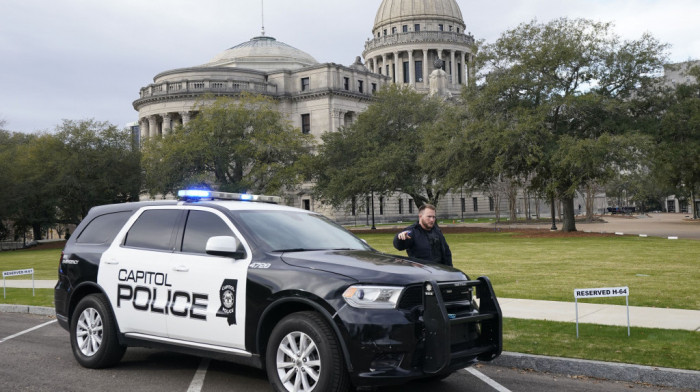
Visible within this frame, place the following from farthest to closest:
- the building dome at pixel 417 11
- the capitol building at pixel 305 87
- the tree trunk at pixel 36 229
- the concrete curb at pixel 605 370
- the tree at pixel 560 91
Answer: the building dome at pixel 417 11 < the capitol building at pixel 305 87 < the tree trunk at pixel 36 229 < the tree at pixel 560 91 < the concrete curb at pixel 605 370

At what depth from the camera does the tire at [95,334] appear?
26.3 feet

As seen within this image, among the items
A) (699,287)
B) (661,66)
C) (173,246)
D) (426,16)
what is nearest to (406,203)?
(426,16)

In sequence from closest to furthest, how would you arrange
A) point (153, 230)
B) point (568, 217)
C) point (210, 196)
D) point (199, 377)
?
point (199, 377) < point (153, 230) < point (210, 196) < point (568, 217)

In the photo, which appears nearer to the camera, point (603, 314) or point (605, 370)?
point (605, 370)

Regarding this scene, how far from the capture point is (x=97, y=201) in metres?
59.0

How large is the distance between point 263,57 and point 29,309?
84.3 m

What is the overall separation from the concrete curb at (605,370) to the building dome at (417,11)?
115 meters

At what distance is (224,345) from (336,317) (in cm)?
149

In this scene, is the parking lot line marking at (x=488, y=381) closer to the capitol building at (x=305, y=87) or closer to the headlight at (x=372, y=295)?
the headlight at (x=372, y=295)

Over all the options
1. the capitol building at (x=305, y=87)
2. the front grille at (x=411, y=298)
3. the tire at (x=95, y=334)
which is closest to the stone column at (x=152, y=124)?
the capitol building at (x=305, y=87)

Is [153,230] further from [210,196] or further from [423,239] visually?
[423,239]

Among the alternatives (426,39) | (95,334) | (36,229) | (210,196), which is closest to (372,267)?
(210,196)

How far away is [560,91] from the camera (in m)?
38.3

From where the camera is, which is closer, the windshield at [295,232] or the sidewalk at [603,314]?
the windshield at [295,232]
